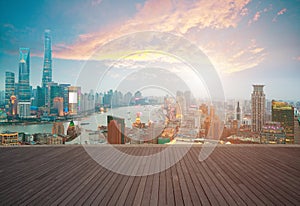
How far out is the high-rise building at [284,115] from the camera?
5150 millimetres

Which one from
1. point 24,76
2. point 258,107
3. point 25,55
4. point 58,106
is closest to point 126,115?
point 58,106

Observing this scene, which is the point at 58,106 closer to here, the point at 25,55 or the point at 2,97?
the point at 2,97

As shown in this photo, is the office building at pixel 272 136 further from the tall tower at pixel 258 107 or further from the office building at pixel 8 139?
the office building at pixel 8 139

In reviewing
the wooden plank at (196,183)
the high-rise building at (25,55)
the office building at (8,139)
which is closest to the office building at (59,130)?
the office building at (8,139)

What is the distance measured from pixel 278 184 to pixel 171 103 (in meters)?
3.99

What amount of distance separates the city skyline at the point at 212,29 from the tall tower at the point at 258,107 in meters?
0.32

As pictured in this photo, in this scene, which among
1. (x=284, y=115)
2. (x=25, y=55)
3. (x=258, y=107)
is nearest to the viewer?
(x=284, y=115)

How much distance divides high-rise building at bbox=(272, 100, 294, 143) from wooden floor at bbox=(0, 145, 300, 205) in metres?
2.25

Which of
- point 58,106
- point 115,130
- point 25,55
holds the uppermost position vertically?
point 25,55

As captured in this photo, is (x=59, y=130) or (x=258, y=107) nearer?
(x=59, y=130)

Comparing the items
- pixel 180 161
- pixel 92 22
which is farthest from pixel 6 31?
pixel 180 161

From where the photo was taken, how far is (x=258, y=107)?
22.6ft

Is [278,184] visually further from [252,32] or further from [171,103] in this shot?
[252,32]

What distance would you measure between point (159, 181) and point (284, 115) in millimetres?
5538
